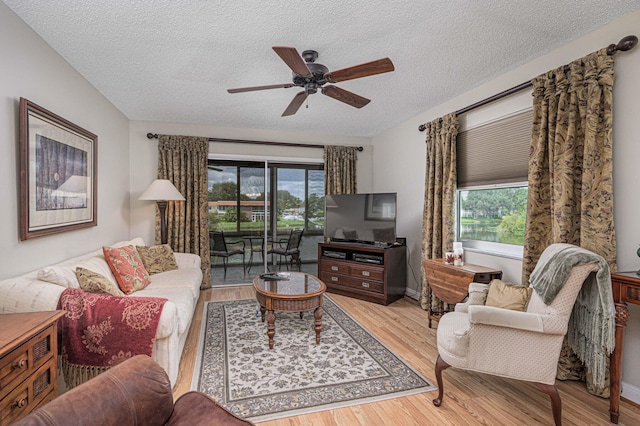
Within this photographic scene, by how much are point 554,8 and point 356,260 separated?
324 cm

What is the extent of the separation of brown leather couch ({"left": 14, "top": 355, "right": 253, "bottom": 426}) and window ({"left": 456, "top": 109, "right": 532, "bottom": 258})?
9.66 feet

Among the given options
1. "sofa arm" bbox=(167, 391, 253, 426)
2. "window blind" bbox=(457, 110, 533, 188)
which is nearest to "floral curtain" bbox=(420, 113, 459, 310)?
"window blind" bbox=(457, 110, 533, 188)

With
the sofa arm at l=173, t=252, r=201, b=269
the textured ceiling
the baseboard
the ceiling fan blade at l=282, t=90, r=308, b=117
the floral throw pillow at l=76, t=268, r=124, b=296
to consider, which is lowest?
the baseboard

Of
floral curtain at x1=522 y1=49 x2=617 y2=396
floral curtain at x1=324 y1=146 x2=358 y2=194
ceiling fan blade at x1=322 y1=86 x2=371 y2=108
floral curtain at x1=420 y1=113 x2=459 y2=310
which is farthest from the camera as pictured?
floral curtain at x1=324 y1=146 x2=358 y2=194

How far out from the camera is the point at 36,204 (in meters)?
2.29

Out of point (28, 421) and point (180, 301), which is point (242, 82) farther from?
point (28, 421)

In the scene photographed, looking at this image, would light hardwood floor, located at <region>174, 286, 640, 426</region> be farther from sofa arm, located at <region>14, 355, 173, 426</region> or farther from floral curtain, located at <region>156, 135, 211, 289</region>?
floral curtain, located at <region>156, 135, 211, 289</region>

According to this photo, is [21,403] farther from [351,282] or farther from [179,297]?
[351,282]

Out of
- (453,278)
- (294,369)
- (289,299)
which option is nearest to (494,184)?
(453,278)

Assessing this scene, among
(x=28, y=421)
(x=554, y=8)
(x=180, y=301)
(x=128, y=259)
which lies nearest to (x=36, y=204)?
(x=128, y=259)

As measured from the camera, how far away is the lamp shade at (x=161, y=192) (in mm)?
4035

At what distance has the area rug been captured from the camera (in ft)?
6.86

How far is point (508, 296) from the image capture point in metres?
2.28

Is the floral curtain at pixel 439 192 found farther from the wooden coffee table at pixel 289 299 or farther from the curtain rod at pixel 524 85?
the wooden coffee table at pixel 289 299
